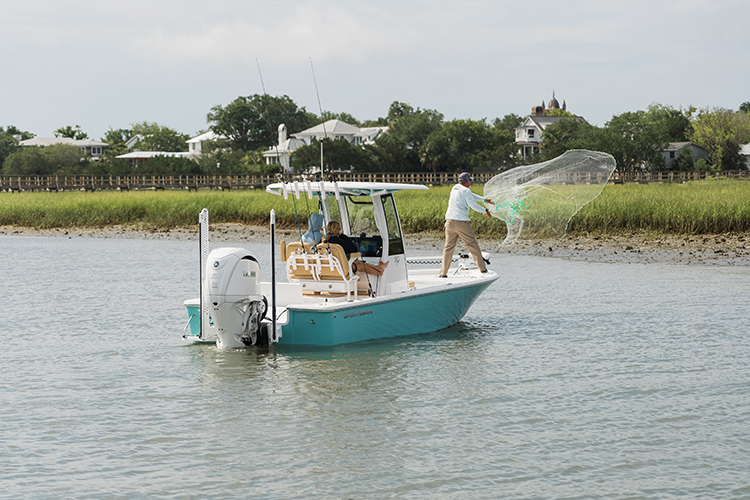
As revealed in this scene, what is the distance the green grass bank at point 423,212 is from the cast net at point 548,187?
3.48 metres

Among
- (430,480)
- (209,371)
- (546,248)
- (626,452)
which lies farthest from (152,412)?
(546,248)

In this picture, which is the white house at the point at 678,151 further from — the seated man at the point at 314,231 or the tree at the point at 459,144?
the seated man at the point at 314,231

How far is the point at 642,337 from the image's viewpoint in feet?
43.1

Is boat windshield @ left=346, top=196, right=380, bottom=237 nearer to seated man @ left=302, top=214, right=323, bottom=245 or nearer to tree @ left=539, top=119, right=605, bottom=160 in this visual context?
seated man @ left=302, top=214, right=323, bottom=245

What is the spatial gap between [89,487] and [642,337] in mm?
8642

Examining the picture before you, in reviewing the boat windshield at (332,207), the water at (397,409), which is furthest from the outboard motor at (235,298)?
the boat windshield at (332,207)

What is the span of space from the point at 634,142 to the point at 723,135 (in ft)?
66.5

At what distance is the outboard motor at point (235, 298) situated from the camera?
11039mm

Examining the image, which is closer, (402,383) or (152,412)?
(152,412)

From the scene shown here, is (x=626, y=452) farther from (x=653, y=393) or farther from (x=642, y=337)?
(x=642, y=337)

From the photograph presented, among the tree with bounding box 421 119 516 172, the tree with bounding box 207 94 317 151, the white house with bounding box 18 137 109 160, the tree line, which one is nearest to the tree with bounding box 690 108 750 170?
the tree line

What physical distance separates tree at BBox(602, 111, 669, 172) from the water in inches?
2688

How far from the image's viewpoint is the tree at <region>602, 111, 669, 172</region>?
8181 cm

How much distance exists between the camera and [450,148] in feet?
284
